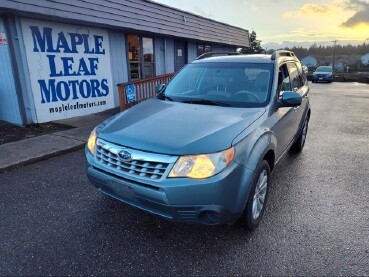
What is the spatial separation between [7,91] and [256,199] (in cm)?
660

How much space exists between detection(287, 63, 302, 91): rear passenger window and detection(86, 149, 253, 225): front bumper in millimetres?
2417

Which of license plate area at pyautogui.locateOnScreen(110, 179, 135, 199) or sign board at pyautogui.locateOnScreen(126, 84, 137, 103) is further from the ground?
sign board at pyautogui.locateOnScreen(126, 84, 137, 103)

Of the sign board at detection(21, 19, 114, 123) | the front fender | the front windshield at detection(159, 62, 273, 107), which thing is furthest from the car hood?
the sign board at detection(21, 19, 114, 123)

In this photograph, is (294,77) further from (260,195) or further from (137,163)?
(137,163)

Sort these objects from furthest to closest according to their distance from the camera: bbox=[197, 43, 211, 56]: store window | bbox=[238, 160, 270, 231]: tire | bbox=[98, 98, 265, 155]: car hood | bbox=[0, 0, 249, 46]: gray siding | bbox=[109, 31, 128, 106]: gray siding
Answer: bbox=[197, 43, 211, 56]: store window
bbox=[109, 31, 128, 106]: gray siding
bbox=[0, 0, 249, 46]: gray siding
bbox=[238, 160, 270, 231]: tire
bbox=[98, 98, 265, 155]: car hood

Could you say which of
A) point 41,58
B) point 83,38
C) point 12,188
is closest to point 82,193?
point 12,188

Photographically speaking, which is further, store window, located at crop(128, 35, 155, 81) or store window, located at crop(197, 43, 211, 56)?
store window, located at crop(197, 43, 211, 56)

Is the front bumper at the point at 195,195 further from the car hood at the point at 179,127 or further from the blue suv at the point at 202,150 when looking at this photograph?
the car hood at the point at 179,127

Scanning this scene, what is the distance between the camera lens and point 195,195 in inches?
86.5

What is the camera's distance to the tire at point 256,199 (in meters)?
2.56

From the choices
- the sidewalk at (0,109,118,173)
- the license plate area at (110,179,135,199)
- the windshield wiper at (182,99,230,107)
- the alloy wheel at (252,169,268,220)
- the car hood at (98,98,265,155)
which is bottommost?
the sidewalk at (0,109,118,173)

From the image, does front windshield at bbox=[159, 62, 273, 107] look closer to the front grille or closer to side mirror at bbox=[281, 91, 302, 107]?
side mirror at bbox=[281, 91, 302, 107]

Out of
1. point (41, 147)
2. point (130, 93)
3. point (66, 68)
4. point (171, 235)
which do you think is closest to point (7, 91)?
point (66, 68)

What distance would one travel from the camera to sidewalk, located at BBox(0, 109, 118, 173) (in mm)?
4546
